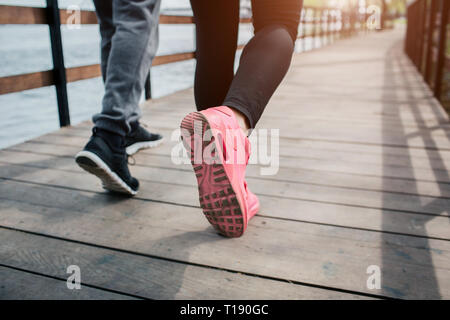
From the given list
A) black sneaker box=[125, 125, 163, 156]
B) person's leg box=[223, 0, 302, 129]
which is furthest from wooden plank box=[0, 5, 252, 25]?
person's leg box=[223, 0, 302, 129]

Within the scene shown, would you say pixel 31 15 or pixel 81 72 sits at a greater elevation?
pixel 31 15

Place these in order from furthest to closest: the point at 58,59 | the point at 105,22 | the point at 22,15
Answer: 1. the point at 58,59
2. the point at 22,15
3. the point at 105,22

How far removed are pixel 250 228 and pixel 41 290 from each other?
474mm

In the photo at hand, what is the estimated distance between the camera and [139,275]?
0.82 metres

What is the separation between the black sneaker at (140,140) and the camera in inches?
62.9

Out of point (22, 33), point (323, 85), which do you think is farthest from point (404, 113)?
point (22, 33)

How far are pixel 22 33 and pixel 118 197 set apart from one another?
935 cm

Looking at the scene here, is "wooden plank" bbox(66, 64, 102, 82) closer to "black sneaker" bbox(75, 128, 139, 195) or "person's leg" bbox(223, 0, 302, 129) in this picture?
"black sneaker" bbox(75, 128, 139, 195)

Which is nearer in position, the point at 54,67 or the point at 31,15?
the point at 31,15

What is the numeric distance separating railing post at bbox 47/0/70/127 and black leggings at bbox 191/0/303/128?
1.35 m

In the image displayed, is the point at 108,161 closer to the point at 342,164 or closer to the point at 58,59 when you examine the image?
the point at 342,164

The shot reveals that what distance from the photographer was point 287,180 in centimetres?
137

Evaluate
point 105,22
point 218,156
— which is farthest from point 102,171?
point 105,22

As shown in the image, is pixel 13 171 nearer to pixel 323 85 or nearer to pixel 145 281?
pixel 145 281
